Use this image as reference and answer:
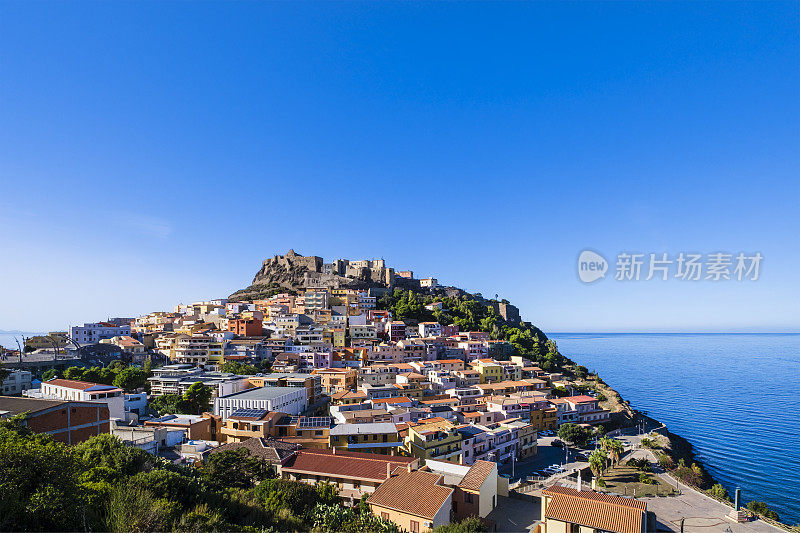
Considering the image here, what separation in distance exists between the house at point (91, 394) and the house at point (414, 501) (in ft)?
47.6

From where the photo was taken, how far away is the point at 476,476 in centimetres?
1563

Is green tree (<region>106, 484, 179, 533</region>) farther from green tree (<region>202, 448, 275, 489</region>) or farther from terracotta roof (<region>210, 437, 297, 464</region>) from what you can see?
terracotta roof (<region>210, 437, 297, 464</region>)

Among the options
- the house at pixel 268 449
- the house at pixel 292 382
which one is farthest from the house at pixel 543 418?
the house at pixel 268 449

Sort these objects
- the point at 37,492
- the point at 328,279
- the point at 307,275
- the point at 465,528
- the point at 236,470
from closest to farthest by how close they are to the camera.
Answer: the point at 37,492, the point at 465,528, the point at 236,470, the point at 328,279, the point at 307,275

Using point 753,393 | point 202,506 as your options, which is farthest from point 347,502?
point 753,393

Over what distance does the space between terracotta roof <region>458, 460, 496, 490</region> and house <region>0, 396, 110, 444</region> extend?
547 inches

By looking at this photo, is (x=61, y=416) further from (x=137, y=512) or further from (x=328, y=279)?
(x=328, y=279)

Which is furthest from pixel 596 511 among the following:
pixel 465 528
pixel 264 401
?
pixel 264 401

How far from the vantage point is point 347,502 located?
15984 mm

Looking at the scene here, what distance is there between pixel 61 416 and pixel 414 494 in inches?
499

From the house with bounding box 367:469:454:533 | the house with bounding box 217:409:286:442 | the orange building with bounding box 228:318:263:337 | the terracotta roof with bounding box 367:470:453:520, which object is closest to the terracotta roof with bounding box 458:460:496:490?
the house with bounding box 367:469:454:533

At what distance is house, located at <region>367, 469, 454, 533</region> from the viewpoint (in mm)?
13047

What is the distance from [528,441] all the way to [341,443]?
1272 centimetres

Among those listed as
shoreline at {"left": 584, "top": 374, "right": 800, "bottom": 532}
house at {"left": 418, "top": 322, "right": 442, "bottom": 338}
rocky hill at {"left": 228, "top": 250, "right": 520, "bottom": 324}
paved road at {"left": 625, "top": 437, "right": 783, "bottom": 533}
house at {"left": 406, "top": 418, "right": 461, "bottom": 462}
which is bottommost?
shoreline at {"left": 584, "top": 374, "right": 800, "bottom": 532}
